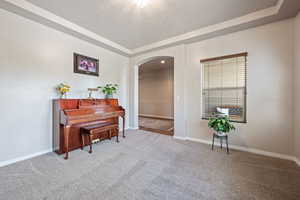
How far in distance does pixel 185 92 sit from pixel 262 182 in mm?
2298

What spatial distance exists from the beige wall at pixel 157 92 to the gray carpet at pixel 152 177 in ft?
14.4

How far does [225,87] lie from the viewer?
2975 millimetres

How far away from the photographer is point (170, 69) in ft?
22.3

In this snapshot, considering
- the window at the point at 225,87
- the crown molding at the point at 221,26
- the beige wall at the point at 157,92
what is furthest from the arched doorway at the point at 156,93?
the window at the point at 225,87

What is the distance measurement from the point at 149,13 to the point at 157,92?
16.7 feet

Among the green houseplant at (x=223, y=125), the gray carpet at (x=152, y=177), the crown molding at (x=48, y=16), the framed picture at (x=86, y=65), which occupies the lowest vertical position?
the gray carpet at (x=152, y=177)

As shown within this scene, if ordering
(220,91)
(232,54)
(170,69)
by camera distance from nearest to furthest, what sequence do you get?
(232,54) < (220,91) < (170,69)

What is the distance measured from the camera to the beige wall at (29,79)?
2.13 m

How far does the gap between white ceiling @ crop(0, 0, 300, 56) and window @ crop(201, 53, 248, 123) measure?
0.68 metres

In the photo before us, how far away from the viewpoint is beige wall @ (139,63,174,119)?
6.82m

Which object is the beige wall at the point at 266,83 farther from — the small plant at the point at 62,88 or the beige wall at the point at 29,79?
the beige wall at the point at 29,79

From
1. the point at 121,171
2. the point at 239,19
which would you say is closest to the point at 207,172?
the point at 121,171

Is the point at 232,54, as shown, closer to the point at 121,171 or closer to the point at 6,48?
the point at 121,171

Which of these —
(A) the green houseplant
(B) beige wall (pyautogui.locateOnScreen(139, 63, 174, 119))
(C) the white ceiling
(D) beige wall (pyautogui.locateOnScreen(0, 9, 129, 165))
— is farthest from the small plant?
(B) beige wall (pyautogui.locateOnScreen(139, 63, 174, 119))
